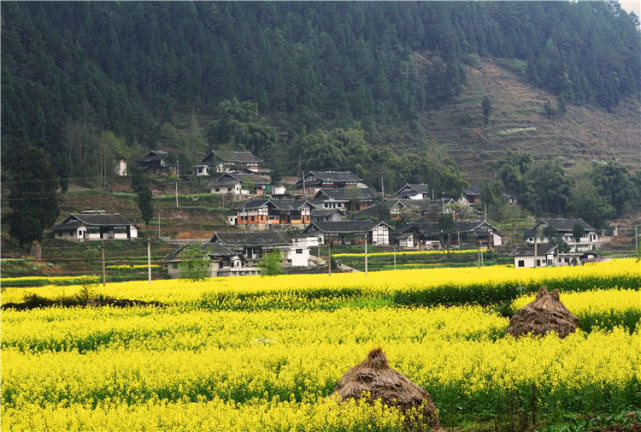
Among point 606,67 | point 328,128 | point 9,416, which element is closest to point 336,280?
point 9,416

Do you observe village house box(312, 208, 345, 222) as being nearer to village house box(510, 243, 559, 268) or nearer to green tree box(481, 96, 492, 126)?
village house box(510, 243, 559, 268)

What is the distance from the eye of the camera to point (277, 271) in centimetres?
4400

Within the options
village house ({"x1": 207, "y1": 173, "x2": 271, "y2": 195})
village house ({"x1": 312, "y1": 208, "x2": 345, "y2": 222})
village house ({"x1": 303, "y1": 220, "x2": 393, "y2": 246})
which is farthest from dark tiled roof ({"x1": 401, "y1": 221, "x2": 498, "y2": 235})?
village house ({"x1": 207, "y1": 173, "x2": 271, "y2": 195})

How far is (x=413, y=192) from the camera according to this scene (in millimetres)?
82938

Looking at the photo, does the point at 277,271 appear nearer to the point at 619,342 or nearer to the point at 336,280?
the point at 336,280

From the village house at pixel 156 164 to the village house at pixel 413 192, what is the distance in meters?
23.8

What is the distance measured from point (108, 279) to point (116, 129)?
150ft

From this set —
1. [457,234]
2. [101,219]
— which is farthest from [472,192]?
[101,219]

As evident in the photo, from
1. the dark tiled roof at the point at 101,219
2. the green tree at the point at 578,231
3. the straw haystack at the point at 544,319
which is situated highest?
the dark tiled roof at the point at 101,219

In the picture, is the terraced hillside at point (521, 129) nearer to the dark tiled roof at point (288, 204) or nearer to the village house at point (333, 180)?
the village house at point (333, 180)

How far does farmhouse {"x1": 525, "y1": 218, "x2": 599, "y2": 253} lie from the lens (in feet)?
225

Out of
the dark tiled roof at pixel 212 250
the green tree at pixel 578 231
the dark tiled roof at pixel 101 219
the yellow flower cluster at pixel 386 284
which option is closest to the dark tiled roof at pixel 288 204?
the dark tiled roof at pixel 101 219

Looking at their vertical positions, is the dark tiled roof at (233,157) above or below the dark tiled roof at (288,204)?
above

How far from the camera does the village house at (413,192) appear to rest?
82.9 meters
